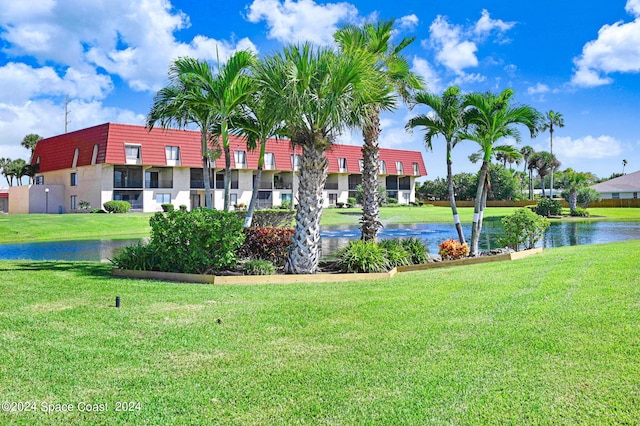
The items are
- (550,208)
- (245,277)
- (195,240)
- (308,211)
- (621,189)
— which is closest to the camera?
(245,277)

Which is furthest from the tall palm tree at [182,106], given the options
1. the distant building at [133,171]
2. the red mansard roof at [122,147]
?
the distant building at [133,171]

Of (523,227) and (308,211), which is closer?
(308,211)

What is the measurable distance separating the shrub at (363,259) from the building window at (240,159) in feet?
133

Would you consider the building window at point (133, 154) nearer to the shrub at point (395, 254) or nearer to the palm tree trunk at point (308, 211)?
the shrub at point (395, 254)

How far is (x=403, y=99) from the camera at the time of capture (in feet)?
52.7

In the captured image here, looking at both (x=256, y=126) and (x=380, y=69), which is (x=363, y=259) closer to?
(x=256, y=126)

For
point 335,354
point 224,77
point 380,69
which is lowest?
point 335,354

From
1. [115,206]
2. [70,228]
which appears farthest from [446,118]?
[115,206]

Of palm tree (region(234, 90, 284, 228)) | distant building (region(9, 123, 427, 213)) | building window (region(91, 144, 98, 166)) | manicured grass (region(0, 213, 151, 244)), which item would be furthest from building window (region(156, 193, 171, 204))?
palm tree (region(234, 90, 284, 228))

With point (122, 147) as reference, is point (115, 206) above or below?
below

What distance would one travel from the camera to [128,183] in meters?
47.0

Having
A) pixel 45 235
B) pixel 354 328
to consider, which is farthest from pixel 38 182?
pixel 354 328

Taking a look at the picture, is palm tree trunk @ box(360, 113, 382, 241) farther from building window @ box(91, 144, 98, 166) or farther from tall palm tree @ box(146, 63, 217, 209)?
building window @ box(91, 144, 98, 166)

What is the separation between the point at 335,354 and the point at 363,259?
6.62 metres
